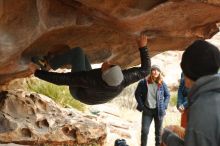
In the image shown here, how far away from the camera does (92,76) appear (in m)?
6.01

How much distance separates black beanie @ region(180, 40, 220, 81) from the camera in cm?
273

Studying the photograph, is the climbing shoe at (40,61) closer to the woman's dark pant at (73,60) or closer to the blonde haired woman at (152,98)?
the woman's dark pant at (73,60)

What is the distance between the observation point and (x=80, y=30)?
700cm

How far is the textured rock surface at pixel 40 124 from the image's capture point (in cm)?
864

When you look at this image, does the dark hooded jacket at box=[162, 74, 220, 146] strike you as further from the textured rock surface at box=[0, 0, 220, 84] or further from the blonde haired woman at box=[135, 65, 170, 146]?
the blonde haired woman at box=[135, 65, 170, 146]

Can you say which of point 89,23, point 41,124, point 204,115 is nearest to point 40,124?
point 41,124

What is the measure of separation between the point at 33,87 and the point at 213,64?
9383 millimetres

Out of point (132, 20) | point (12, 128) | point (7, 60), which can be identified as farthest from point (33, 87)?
point (132, 20)

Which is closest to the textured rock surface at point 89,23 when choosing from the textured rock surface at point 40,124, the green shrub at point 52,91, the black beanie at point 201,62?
the textured rock surface at point 40,124

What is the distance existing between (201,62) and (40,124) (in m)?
6.54

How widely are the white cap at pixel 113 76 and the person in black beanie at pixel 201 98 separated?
8.83 feet

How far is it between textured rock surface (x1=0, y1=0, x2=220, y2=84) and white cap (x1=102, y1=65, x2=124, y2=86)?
86 centimetres

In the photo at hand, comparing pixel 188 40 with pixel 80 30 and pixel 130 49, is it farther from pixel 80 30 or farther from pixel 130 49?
pixel 80 30

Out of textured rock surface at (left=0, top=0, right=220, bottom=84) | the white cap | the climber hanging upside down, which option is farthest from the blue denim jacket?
the white cap
